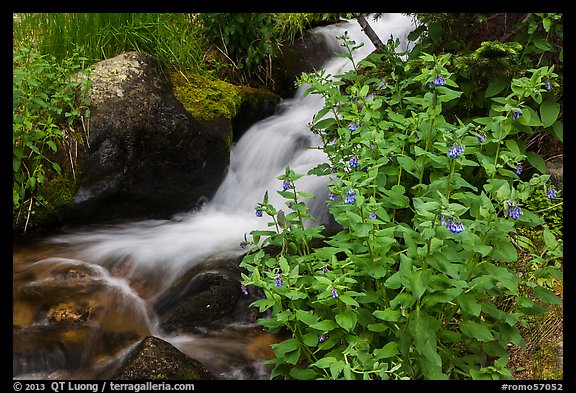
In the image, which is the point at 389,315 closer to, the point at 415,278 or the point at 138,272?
the point at 415,278

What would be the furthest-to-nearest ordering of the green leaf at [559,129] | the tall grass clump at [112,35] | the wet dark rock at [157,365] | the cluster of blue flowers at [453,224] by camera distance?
the tall grass clump at [112,35] < the green leaf at [559,129] < the wet dark rock at [157,365] < the cluster of blue flowers at [453,224]

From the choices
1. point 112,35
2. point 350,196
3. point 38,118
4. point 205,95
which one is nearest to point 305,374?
point 350,196

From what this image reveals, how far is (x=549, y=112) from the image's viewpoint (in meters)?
3.35

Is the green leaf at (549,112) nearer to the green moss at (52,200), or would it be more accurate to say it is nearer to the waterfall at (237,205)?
the waterfall at (237,205)

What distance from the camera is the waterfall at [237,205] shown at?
14.8ft

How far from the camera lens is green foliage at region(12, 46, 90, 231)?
451 centimetres

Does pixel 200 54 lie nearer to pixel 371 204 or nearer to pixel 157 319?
pixel 157 319

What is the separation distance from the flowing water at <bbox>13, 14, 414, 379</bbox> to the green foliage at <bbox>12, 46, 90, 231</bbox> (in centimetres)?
44

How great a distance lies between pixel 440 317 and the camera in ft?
8.57

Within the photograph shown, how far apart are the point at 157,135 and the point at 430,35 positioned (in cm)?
254

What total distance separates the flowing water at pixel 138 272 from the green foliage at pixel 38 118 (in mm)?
442

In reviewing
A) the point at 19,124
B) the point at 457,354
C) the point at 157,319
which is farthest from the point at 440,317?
the point at 19,124

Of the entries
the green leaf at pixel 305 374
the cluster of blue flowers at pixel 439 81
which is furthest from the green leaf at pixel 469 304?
the cluster of blue flowers at pixel 439 81

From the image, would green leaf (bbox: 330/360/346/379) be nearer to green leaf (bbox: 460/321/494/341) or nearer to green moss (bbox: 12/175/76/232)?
green leaf (bbox: 460/321/494/341)
